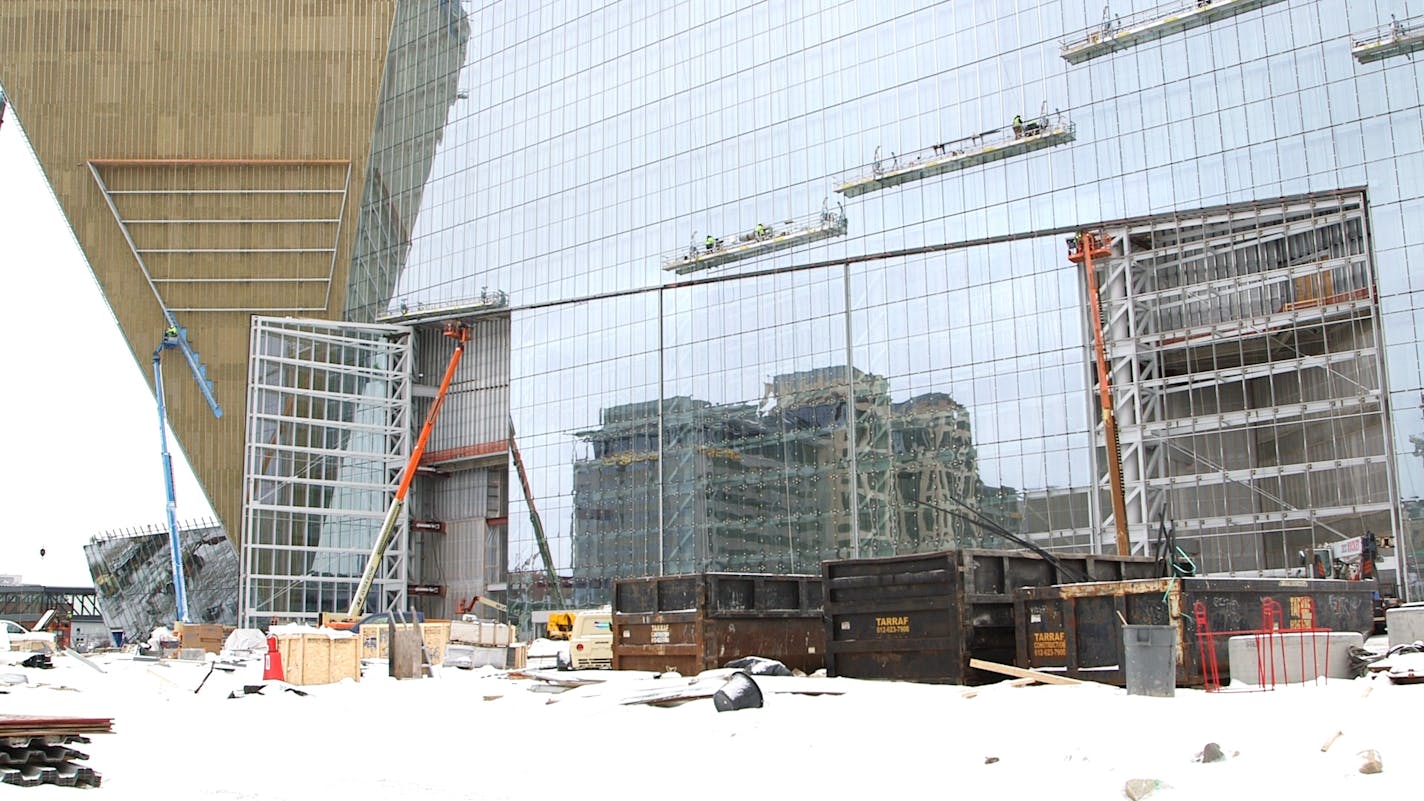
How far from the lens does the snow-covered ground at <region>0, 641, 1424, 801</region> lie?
998cm

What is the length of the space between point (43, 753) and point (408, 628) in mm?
17017

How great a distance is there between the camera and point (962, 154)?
44.0m

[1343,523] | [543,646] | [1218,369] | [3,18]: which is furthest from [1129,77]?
[3,18]

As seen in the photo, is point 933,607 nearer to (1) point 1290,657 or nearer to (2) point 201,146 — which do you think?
(1) point 1290,657

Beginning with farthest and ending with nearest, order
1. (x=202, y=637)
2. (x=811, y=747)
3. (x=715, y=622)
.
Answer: (x=202, y=637), (x=715, y=622), (x=811, y=747)

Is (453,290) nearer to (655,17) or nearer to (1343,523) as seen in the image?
(655,17)

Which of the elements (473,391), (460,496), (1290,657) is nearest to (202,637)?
(460,496)

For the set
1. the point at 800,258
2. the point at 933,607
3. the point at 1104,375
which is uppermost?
the point at 800,258

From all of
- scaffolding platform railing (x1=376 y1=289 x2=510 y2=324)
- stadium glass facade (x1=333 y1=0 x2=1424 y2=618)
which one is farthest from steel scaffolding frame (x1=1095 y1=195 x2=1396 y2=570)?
scaffolding platform railing (x1=376 y1=289 x2=510 y2=324)

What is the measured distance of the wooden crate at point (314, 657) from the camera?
85.6 ft

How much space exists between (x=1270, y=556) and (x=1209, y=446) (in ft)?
12.1

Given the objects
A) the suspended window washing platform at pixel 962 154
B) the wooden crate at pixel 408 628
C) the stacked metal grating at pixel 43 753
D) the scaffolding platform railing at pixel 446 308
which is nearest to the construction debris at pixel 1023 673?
the stacked metal grating at pixel 43 753

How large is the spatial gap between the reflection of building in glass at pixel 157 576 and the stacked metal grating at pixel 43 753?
52395 mm

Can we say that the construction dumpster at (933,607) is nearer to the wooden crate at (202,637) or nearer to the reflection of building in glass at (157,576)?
the wooden crate at (202,637)
